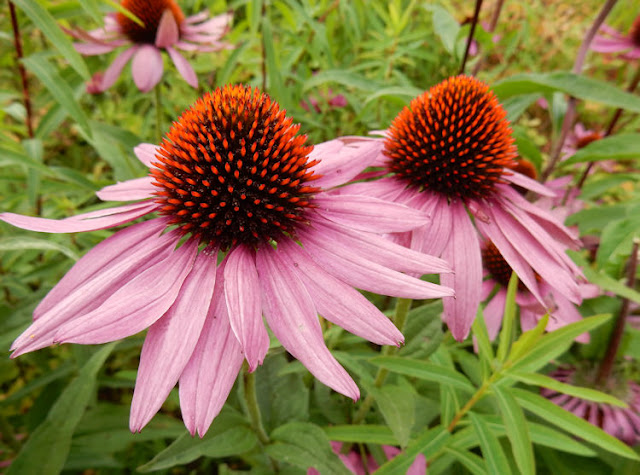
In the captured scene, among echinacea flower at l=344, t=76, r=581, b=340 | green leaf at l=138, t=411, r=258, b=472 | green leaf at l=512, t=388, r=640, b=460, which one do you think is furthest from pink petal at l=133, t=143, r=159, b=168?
green leaf at l=512, t=388, r=640, b=460

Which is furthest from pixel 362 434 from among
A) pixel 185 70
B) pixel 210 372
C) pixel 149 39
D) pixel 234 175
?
pixel 149 39

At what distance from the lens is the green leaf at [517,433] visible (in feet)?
→ 2.26

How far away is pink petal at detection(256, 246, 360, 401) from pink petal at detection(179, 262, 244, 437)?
7 cm

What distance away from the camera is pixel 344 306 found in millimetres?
620

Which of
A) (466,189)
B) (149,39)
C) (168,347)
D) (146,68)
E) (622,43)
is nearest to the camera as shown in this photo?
(168,347)

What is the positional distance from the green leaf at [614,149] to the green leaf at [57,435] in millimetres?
1320

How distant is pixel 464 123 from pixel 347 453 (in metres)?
0.90

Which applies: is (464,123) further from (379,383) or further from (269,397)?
(269,397)

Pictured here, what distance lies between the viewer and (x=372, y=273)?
642 millimetres

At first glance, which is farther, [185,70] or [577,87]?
[185,70]

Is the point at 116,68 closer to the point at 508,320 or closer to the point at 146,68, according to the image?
the point at 146,68

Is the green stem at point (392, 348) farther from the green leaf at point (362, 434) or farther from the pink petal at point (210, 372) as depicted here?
the pink petal at point (210, 372)

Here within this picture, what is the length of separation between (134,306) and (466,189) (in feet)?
2.31

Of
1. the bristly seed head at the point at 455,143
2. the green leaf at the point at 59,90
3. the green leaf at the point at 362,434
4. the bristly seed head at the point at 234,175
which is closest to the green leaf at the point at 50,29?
the green leaf at the point at 59,90
